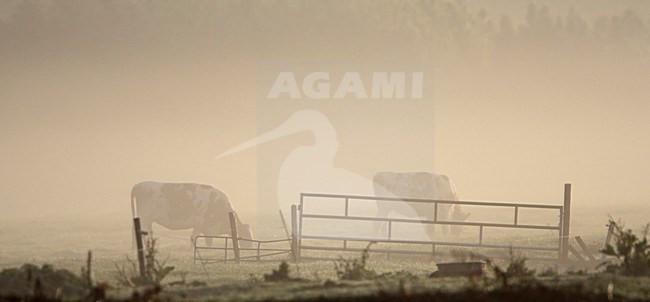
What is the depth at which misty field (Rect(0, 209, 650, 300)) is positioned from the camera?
45.3 ft

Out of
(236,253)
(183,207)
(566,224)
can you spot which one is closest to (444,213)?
(183,207)

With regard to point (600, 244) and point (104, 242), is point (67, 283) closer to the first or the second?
point (600, 244)

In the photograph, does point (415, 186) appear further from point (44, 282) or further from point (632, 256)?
point (44, 282)

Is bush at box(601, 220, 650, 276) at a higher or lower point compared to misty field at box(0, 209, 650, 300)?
higher

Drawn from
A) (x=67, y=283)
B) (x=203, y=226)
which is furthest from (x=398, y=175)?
(x=67, y=283)

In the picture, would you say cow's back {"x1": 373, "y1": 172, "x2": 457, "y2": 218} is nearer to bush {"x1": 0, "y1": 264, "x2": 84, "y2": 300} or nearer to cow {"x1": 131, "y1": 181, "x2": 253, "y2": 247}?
cow {"x1": 131, "y1": 181, "x2": 253, "y2": 247}

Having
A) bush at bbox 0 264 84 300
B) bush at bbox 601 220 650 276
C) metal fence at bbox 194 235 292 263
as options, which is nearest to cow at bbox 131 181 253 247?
metal fence at bbox 194 235 292 263

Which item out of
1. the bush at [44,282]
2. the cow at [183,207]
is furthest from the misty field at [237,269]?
the cow at [183,207]

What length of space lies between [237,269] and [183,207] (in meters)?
16.3

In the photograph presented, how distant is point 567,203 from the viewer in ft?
74.8

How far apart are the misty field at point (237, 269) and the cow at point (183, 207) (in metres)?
0.99

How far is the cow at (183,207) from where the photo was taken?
35.6m

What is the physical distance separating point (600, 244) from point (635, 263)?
8.47 metres

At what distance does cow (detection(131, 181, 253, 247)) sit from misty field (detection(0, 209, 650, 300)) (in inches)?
38.9
